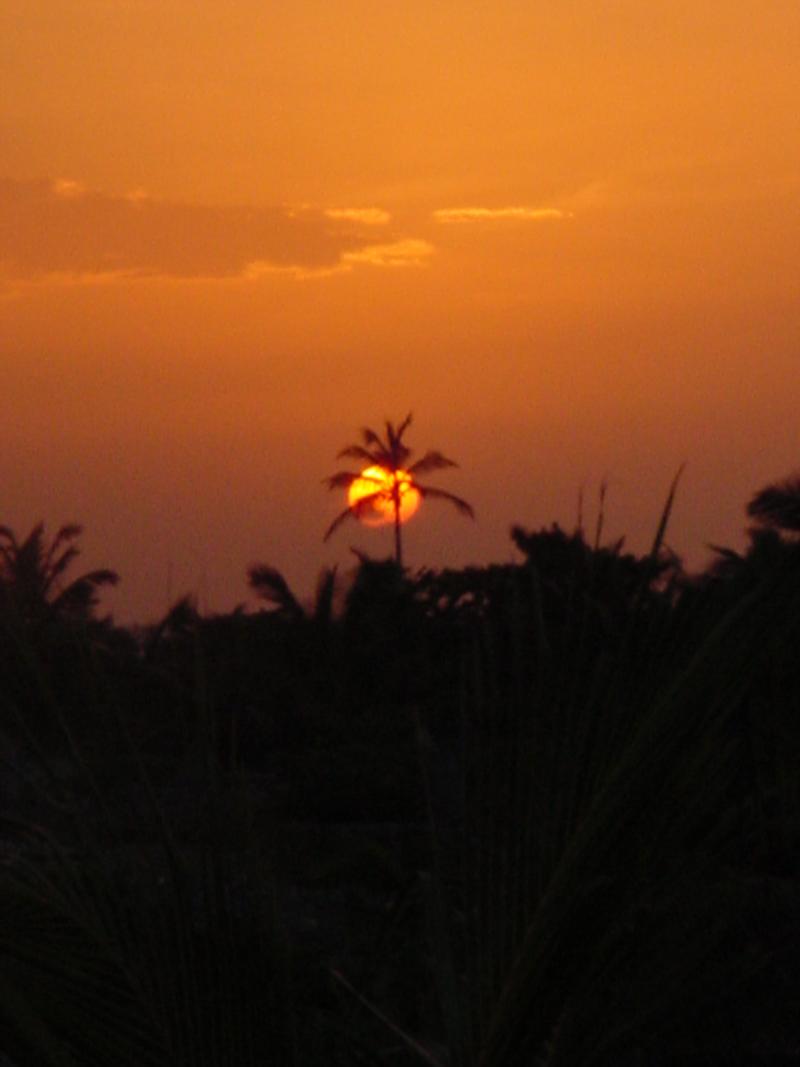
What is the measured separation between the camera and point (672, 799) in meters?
1.79

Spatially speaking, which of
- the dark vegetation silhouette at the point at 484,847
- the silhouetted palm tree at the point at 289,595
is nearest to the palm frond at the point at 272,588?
the silhouetted palm tree at the point at 289,595

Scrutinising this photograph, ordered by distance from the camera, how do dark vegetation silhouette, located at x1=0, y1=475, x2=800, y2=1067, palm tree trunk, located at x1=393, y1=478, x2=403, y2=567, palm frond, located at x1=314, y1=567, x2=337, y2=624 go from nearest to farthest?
1. dark vegetation silhouette, located at x1=0, y1=475, x2=800, y2=1067
2. palm frond, located at x1=314, y1=567, x2=337, y2=624
3. palm tree trunk, located at x1=393, y1=478, x2=403, y2=567

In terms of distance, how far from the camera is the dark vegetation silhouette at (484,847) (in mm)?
1771

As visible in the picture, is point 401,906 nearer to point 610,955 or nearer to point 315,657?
point 610,955

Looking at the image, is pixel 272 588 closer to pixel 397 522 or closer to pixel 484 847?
pixel 397 522

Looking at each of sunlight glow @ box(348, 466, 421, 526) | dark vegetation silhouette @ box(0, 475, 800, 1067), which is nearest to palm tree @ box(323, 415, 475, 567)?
sunlight glow @ box(348, 466, 421, 526)

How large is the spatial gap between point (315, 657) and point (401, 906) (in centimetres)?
2614

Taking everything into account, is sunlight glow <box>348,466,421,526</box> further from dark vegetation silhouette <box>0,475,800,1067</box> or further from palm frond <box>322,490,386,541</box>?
dark vegetation silhouette <box>0,475,800,1067</box>

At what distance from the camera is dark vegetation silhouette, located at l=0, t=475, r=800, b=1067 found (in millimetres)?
1771

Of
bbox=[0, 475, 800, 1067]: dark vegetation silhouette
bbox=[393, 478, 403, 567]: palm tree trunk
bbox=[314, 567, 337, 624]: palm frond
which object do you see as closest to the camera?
bbox=[0, 475, 800, 1067]: dark vegetation silhouette

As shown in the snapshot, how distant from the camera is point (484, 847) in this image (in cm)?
190

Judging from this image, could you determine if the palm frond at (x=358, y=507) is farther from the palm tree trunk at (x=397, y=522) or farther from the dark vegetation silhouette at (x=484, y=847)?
the dark vegetation silhouette at (x=484, y=847)

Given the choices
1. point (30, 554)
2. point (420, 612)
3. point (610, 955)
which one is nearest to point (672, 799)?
point (610, 955)

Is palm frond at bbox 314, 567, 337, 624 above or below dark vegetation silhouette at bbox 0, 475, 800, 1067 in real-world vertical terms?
above
